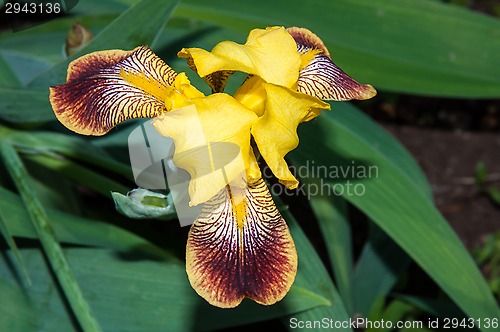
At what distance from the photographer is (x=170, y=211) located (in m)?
0.94

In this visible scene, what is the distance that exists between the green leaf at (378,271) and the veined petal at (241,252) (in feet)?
2.21

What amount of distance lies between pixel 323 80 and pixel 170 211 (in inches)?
11.5

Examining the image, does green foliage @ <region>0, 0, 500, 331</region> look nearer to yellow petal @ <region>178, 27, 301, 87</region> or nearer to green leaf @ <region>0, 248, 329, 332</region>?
green leaf @ <region>0, 248, 329, 332</region>

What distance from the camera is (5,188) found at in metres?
1.27

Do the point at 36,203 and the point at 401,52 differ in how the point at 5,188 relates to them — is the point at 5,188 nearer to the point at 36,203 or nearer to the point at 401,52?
the point at 36,203

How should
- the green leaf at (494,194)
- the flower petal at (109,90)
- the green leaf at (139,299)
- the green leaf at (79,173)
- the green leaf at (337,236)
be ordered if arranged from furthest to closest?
the green leaf at (494,194) → the green leaf at (337,236) → the green leaf at (79,173) → the green leaf at (139,299) → the flower petal at (109,90)

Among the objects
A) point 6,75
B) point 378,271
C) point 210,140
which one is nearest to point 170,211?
point 210,140

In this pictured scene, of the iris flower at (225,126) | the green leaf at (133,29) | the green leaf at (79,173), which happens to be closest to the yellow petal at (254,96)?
the iris flower at (225,126)

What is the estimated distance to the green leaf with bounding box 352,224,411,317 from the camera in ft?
4.93

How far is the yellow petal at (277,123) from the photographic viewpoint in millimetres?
822

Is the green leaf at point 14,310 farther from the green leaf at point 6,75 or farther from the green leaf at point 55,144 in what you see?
the green leaf at point 6,75

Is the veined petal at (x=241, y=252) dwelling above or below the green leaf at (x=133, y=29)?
below

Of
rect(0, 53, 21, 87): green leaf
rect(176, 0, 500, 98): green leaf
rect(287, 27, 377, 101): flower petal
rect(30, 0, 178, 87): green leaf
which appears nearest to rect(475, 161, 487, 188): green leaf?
rect(176, 0, 500, 98): green leaf

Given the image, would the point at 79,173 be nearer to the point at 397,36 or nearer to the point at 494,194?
the point at 397,36
